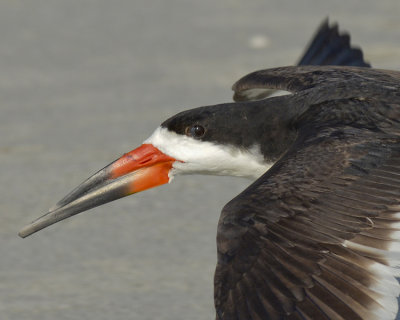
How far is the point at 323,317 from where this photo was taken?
3.23 m

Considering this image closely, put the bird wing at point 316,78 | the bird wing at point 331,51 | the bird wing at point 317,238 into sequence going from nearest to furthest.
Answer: the bird wing at point 317,238 < the bird wing at point 316,78 < the bird wing at point 331,51

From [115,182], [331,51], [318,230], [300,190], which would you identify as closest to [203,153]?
[115,182]

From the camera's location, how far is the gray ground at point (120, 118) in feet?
14.6

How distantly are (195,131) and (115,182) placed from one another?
1.24 ft

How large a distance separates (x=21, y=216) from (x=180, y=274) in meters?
0.98

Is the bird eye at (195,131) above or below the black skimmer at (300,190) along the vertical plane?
above

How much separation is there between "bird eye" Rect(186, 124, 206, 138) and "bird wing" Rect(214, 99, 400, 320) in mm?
575

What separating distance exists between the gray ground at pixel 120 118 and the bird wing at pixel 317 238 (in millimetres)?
882

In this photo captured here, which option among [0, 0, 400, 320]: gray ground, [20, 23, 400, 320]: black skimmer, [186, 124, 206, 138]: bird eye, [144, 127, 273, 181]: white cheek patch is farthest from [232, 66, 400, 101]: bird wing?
[0, 0, 400, 320]: gray ground

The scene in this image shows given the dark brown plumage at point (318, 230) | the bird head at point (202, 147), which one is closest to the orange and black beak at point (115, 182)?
the bird head at point (202, 147)

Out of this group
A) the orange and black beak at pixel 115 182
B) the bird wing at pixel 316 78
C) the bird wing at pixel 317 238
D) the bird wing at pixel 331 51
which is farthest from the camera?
the bird wing at pixel 331 51

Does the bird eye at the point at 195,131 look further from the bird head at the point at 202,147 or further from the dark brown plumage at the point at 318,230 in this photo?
the dark brown plumage at the point at 318,230

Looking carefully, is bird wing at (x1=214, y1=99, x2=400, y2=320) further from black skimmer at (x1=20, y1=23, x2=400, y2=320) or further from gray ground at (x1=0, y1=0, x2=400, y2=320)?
gray ground at (x1=0, y1=0, x2=400, y2=320)

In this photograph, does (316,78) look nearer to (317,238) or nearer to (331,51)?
(331,51)
